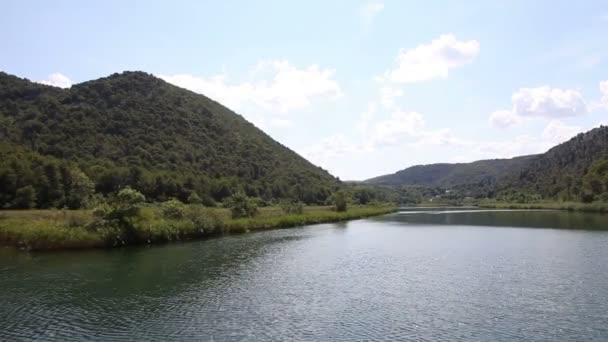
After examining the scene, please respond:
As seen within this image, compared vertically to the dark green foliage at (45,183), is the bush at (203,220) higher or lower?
lower

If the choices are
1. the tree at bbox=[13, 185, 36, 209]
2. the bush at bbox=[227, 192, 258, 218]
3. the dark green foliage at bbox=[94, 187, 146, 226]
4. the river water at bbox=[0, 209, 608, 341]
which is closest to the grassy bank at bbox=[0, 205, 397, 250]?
the dark green foliage at bbox=[94, 187, 146, 226]

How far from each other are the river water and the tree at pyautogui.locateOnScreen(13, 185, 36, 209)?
960 inches

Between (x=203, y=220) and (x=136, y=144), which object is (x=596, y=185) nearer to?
(x=203, y=220)

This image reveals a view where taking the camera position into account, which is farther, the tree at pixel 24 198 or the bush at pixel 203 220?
the tree at pixel 24 198

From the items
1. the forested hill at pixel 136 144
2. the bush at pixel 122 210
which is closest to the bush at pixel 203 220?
the bush at pixel 122 210

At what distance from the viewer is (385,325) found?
73.0ft

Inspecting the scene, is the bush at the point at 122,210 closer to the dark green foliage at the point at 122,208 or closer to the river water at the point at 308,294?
the dark green foliage at the point at 122,208

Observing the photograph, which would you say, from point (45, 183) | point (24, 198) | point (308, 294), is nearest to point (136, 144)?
point (45, 183)

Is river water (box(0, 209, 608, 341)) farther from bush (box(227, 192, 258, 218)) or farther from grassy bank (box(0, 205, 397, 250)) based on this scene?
bush (box(227, 192, 258, 218))

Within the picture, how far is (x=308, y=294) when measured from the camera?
28.9m

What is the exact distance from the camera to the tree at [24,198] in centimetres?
6625

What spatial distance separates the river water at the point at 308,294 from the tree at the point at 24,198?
24395 millimetres

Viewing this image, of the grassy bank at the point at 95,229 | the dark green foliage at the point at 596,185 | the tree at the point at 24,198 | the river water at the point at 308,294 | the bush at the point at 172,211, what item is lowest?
the river water at the point at 308,294

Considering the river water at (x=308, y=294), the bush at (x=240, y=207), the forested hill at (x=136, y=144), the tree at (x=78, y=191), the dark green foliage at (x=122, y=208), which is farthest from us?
the forested hill at (x=136, y=144)
